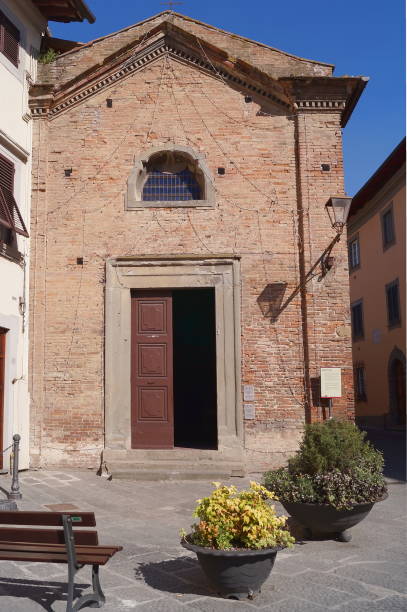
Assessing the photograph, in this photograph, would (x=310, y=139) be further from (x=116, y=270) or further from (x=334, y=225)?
(x=116, y=270)

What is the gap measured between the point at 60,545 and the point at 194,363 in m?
12.2

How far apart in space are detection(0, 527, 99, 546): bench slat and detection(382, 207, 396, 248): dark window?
19.2m

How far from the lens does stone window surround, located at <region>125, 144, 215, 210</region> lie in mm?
11578

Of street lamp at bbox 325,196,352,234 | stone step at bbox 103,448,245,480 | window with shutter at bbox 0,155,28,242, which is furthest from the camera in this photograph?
window with shutter at bbox 0,155,28,242

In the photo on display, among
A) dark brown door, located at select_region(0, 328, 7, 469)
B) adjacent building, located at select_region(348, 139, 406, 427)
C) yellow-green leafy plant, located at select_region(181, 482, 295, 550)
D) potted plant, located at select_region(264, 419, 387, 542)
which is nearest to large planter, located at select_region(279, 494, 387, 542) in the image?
potted plant, located at select_region(264, 419, 387, 542)

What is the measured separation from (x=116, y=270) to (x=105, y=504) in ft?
14.8

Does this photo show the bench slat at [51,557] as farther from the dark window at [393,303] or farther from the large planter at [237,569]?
the dark window at [393,303]

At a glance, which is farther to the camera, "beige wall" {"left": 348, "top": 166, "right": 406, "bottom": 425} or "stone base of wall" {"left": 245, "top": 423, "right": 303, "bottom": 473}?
"beige wall" {"left": 348, "top": 166, "right": 406, "bottom": 425}

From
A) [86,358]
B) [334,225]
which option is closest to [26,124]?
[86,358]

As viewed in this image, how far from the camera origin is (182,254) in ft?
37.5

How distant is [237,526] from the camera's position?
189 inches

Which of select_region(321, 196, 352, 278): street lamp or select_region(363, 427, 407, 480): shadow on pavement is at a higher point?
select_region(321, 196, 352, 278): street lamp

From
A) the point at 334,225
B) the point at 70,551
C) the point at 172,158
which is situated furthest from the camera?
the point at 172,158

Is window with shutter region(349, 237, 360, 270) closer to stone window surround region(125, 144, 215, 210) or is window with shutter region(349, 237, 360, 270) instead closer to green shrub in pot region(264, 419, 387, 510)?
stone window surround region(125, 144, 215, 210)
